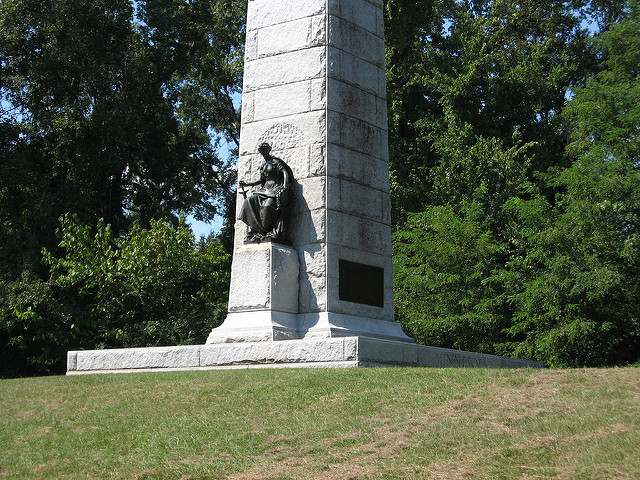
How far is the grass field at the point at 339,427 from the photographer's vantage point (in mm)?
6223

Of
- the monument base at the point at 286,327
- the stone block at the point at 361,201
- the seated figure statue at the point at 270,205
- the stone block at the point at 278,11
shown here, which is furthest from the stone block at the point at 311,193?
the stone block at the point at 278,11

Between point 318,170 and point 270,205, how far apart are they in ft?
2.78

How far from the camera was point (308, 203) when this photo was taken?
1183 centimetres

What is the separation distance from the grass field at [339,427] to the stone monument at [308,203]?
178 centimetres

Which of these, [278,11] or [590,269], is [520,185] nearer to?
[590,269]

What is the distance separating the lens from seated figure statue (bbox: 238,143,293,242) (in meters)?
11.7

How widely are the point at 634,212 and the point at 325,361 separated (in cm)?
933

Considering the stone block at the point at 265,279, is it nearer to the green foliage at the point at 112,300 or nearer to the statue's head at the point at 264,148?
the statue's head at the point at 264,148

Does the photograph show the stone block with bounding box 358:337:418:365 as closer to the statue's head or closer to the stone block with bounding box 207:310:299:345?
the stone block with bounding box 207:310:299:345

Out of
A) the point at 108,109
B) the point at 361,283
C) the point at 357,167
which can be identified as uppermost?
the point at 108,109

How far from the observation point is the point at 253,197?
1171 cm

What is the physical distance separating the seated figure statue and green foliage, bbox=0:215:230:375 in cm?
790

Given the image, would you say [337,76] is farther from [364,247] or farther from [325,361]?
[325,361]

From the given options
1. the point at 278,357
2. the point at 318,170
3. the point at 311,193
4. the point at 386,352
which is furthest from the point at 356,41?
the point at 278,357
